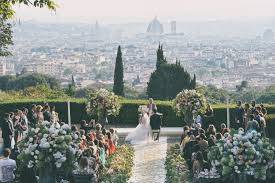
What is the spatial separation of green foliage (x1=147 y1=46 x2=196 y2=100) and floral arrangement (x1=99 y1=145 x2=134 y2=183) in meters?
34.7

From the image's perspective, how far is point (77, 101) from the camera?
33.8 meters

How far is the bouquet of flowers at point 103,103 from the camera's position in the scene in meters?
29.5

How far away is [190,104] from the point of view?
93.1 feet

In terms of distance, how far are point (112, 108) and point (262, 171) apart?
13448 millimetres

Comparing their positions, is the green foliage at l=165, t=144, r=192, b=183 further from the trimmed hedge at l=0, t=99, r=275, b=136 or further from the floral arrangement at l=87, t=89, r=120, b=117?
the trimmed hedge at l=0, t=99, r=275, b=136

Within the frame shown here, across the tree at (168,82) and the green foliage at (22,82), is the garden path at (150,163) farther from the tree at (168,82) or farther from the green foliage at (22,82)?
the green foliage at (22,82)

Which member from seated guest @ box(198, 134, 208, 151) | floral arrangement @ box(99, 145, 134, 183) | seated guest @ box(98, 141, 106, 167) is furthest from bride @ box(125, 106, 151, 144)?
seated guest @ box(198, 134, 208, 151)

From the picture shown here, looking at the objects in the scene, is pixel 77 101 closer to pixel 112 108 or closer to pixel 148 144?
pixel 112 108

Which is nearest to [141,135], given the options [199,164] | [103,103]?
[103,103]

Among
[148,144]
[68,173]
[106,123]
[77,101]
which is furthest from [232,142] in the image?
[77,101]

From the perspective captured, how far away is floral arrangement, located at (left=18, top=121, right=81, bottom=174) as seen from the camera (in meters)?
17.2

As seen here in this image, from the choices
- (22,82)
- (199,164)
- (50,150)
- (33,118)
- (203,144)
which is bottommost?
(22,82)

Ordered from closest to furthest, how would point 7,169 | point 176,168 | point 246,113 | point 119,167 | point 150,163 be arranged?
point 7,169 → point 119,167 → point 176,168 → point 150,163 → point 246,113

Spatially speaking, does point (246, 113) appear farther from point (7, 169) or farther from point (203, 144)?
point (7, 169)
